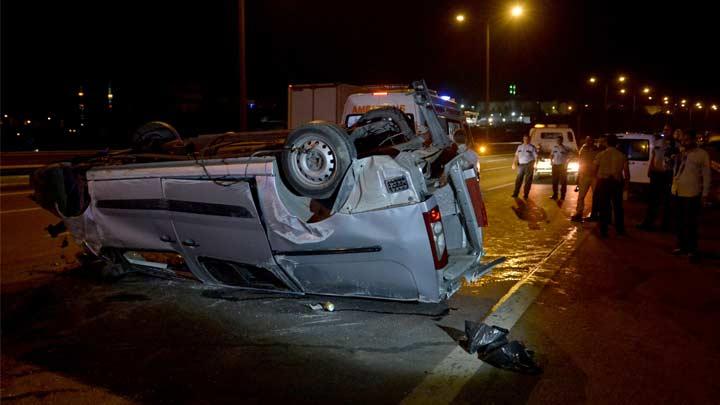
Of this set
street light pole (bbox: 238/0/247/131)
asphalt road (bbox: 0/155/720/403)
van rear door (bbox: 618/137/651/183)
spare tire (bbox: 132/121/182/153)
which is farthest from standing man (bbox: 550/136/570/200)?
spare tire (bbox: 132/121/182/153)

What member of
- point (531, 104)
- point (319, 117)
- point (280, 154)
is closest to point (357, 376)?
point (280, 154)

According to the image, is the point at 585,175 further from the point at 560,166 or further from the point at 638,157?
the point at 638,157

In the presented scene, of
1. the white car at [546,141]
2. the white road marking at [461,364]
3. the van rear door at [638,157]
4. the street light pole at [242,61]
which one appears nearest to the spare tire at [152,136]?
the white road marking at [461,364]

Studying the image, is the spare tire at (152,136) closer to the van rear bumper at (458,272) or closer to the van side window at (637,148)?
the van rear bumper at (458,272)

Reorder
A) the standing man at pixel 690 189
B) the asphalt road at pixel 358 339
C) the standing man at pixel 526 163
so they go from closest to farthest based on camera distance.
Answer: the asphalt road at pixel 358 339 → the standing man at pixel 690 189 → the standing man at pixel 526 163

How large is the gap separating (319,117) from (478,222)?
33.0 feet

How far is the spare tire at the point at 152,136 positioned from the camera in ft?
21.7

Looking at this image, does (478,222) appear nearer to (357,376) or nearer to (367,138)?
(367,138)

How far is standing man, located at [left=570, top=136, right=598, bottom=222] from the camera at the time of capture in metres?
10.6

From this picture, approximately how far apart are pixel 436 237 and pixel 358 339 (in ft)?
3.40

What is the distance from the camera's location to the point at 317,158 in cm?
455

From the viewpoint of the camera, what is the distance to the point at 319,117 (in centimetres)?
1491

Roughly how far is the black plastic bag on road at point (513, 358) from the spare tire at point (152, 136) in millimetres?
4303

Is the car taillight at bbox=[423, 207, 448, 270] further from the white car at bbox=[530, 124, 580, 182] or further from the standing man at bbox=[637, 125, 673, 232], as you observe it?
the white car at bbox=[530, 124, 580, 182]
